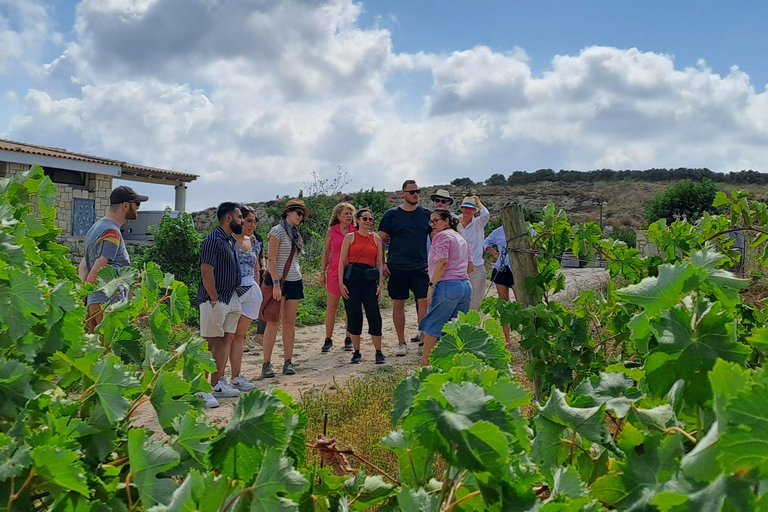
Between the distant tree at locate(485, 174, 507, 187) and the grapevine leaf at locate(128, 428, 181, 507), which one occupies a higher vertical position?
the distant tree at locate(485, 174, 507, 187)

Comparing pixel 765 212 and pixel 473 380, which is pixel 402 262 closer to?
pixel 765 212

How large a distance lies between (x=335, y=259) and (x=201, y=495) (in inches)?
225

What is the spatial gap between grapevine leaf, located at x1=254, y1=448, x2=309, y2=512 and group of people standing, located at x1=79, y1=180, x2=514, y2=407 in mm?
3269

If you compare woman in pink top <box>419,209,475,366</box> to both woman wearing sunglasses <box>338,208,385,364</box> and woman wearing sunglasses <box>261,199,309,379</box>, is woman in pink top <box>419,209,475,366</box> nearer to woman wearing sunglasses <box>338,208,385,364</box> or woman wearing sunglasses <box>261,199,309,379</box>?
woman wearing sunglasses <box>338,208,385,364</box>

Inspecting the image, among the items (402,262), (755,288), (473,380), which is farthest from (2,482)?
(755,288)

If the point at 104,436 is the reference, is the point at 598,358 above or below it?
below

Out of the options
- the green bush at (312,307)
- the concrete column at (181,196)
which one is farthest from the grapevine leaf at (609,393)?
the concrete column at (181,196)

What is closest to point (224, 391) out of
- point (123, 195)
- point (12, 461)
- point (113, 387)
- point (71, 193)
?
point (123, 195)

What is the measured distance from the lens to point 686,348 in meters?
0.86

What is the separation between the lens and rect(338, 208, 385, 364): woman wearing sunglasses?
5984 millimetres

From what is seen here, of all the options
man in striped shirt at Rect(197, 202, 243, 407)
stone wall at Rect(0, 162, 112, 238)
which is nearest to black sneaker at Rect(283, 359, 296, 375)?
man in striped shirt at Rect(197, 202, 243, 407)

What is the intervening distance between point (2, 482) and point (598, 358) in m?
2.67

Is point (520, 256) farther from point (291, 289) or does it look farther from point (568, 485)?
point (291, 289)

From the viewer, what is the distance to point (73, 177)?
52.6 ft
